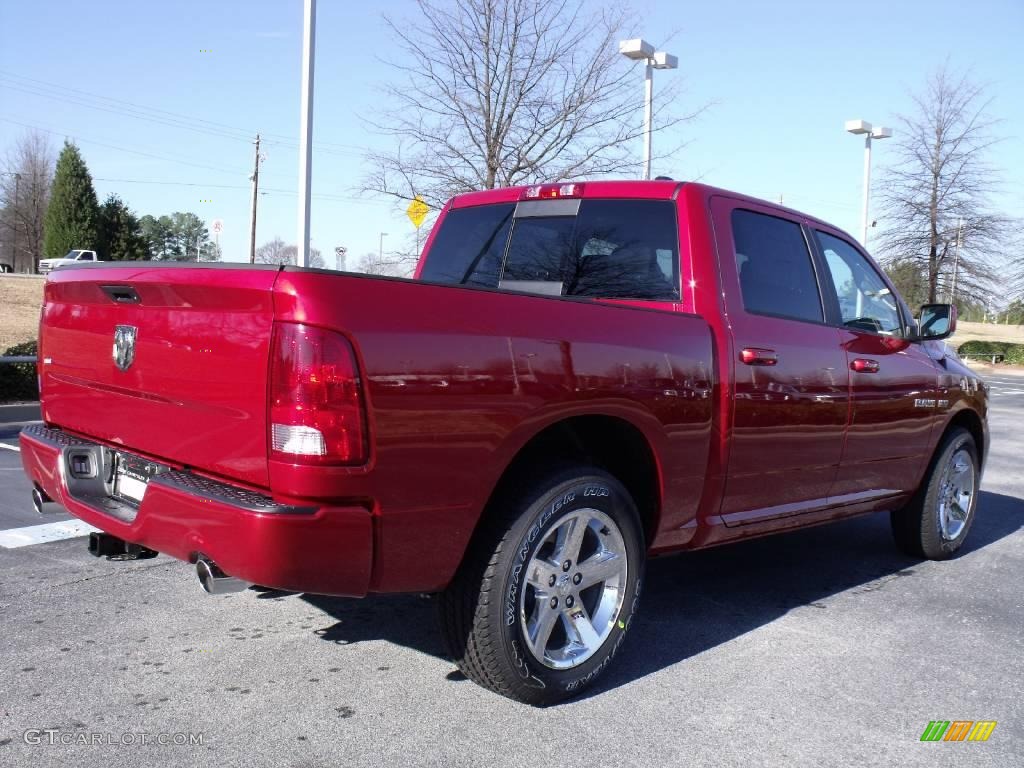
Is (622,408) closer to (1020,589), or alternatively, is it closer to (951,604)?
(951,604)

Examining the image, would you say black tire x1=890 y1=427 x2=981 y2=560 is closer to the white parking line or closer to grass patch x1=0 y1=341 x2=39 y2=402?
the white parking line

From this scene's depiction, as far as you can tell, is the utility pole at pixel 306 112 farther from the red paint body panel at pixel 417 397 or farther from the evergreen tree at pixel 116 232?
the evergreen tree at pixel 116 232

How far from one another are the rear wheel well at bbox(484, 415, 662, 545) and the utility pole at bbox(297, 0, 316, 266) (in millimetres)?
9947

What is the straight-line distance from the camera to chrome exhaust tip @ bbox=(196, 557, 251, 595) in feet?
9.40

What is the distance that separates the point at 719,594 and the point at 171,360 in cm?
302

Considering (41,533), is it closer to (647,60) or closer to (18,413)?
(18,413)

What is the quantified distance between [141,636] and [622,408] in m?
2.11

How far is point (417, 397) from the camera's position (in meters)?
2.81

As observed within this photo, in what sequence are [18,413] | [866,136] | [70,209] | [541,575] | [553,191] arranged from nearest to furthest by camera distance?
[541,575] → [553,191] → [18,413] → [866,136] → [70,209]

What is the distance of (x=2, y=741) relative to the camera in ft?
9.54

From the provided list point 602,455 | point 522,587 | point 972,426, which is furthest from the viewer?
point 972,426

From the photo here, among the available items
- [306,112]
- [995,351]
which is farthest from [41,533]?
[995,351]

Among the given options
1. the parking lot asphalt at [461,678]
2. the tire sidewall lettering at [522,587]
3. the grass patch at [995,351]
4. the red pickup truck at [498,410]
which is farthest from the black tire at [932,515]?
the grass patch at [995,351]

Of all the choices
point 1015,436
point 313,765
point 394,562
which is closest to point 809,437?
point 394,562
